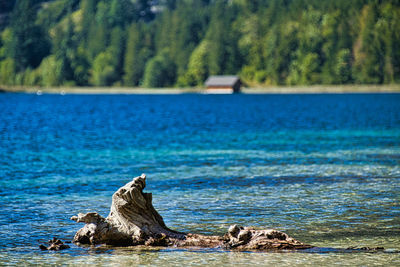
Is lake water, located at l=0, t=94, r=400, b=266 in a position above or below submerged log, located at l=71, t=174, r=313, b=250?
below

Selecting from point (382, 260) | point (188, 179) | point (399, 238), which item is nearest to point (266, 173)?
point (188, 179)

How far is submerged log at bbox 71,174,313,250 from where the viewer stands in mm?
15211

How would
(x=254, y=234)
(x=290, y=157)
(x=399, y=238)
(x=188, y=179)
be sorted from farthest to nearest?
(x=290, y=157) < (x=188, y=179) < (x=399, y=238) < (x=254, y=234)

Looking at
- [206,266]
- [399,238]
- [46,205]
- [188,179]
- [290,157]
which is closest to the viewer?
[206,266]

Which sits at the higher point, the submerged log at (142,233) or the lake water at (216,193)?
the submerged log at (142,233)

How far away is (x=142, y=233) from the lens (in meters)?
15.8

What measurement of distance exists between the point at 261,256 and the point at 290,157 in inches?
847

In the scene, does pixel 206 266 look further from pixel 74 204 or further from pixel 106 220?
pixel 74 204

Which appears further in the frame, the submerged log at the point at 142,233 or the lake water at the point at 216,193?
the submerged log at the point at 142,233

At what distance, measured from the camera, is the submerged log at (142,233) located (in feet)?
49.9

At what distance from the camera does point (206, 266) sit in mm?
13922

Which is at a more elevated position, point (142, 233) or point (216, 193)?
point (142, 233)

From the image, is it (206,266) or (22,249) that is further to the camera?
(22,249)

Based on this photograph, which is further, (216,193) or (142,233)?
(216,193)
